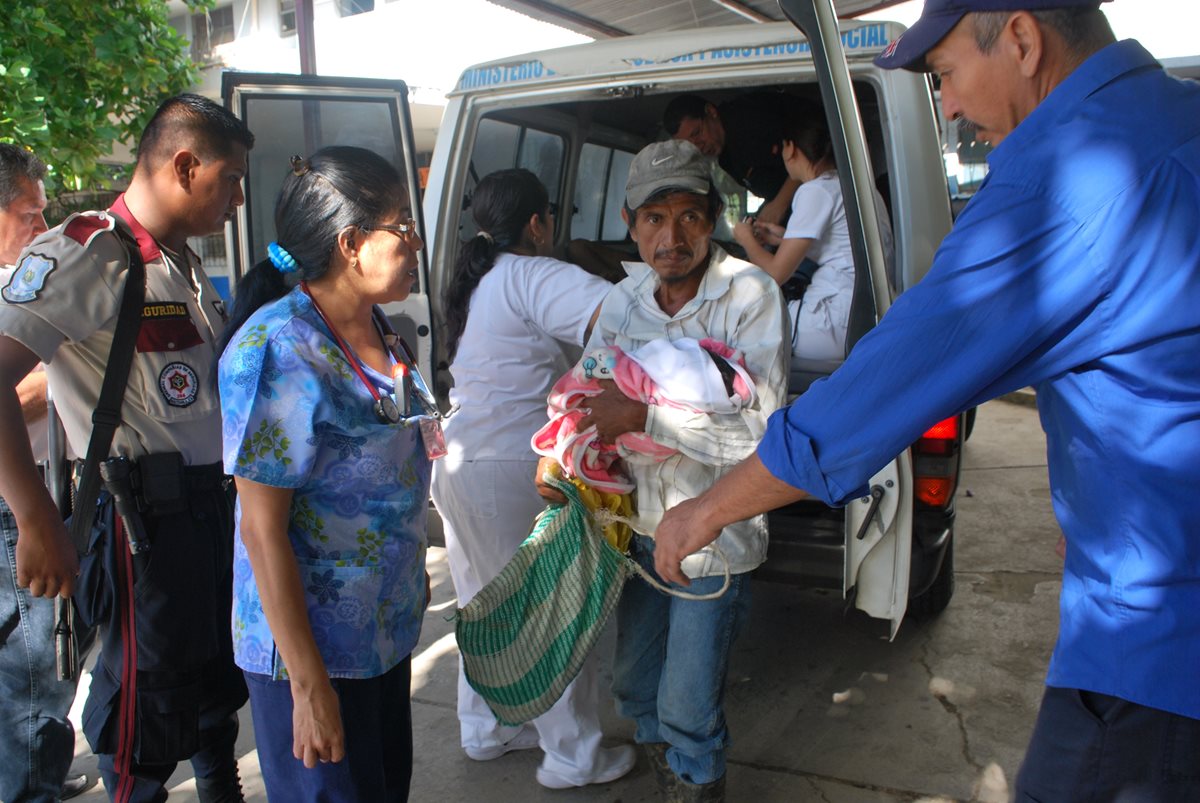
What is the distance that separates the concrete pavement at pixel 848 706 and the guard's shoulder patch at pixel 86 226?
1.88 m

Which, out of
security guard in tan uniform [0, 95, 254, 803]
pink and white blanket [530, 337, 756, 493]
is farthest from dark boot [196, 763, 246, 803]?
pink and white blanket [530, 337, 756, 493]

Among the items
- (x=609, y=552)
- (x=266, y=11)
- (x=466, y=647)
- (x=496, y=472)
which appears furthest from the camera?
(x=266, y=11)

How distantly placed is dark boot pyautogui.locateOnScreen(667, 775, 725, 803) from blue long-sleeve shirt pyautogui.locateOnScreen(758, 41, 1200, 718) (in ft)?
4.32

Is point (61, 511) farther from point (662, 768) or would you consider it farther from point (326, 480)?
point (662, 768)

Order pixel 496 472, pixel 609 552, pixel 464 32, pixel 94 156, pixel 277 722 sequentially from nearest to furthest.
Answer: pixel 277 722 → pixel 609 552 → pixel 496 472 → pixel 94 156 → pixel 464 32

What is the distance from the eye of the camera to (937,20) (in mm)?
1413

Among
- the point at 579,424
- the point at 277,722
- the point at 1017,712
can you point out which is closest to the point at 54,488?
the point at 277,722

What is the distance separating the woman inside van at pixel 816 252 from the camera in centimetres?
364

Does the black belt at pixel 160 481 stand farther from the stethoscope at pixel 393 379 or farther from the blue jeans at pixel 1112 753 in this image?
the blue jeans at pixel 1112 753

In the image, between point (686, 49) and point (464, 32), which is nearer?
point (686, 49)

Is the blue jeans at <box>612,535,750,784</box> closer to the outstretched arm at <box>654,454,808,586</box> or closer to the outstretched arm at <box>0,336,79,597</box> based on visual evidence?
the outstretched arm at <box>654,454,808,586</box>

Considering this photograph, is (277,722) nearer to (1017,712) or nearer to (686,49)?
(686,49)

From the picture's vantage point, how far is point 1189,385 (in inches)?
47.8

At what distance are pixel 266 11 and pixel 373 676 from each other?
21.0m
